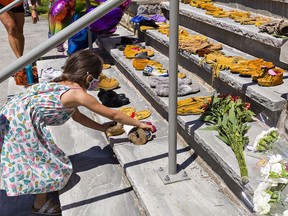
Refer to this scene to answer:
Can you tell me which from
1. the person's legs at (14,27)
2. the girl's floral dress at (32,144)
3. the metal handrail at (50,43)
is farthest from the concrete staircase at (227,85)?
the person's legs at (14,27)

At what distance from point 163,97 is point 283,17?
123 cm

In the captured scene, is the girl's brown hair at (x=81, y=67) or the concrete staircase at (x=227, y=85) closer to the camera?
the concrete staircase at (x=227, y=85)

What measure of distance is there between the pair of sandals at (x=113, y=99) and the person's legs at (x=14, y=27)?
1653mm

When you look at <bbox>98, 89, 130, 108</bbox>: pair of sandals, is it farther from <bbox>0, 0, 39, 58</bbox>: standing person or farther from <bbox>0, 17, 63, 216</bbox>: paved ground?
<bbox>0, 0, 39, 58</bbox>: standing person

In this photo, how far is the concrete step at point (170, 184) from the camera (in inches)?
77.5

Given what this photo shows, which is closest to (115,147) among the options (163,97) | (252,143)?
(163,97)

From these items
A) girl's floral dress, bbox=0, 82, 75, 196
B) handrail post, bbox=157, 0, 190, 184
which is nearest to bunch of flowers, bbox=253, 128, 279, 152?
handrail post, bbox=157, 0, 190, 184

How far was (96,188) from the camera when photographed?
2309 millimetres

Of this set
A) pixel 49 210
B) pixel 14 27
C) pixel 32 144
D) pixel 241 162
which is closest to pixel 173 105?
pixel 241 162

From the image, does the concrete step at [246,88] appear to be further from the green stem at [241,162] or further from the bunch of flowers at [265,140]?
the green stem at [241,162]

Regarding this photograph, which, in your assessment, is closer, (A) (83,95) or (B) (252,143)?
(B) (252,143)

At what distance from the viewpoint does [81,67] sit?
2.33 metres

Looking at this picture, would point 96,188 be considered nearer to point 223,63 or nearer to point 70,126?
point 70,126

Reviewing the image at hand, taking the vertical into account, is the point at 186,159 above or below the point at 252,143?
below
